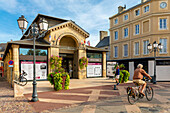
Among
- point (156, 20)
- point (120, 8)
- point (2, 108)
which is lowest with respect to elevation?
point (2, 108)

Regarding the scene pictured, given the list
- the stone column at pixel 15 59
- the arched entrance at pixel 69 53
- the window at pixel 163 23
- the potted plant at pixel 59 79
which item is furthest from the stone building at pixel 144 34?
the stone column at pixel 15 59

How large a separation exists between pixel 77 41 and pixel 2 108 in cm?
1243

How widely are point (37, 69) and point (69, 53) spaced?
5.19m

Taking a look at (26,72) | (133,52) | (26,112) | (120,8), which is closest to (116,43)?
(133,52)

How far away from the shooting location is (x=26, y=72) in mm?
12758

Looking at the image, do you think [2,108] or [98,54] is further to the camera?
[98,54]

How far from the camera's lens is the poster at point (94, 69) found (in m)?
17.0

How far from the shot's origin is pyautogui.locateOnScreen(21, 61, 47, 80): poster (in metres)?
12.8

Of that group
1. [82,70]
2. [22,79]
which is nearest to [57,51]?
[82,70]

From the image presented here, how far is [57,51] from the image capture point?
579 inches

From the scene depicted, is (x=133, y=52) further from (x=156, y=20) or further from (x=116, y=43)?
(x=156, y=20)

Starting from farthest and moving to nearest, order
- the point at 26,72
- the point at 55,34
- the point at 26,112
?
the point at 55,34 < the point at 26,72 < the point at 26,112

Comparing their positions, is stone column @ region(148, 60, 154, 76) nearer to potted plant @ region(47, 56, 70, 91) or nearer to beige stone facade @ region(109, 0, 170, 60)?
beige stone facade @ region(109, 0, 170, 60)

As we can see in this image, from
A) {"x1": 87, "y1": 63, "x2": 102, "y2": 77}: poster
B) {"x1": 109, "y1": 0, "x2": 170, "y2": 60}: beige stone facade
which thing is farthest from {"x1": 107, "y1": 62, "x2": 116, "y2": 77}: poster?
{"x1": 109, "y1": 0, "x2": 170, "y2": 60}: beige stone facade
